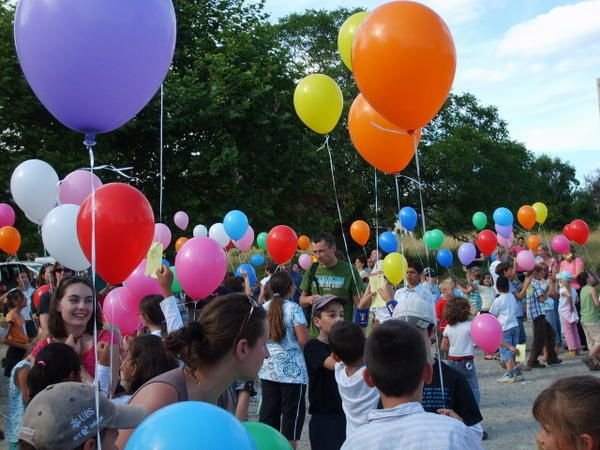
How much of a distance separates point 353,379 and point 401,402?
1.57m

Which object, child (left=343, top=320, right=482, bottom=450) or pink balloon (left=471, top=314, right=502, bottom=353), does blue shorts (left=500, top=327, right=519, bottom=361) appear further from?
child (left=343, top=320, right=482, bottom=450)

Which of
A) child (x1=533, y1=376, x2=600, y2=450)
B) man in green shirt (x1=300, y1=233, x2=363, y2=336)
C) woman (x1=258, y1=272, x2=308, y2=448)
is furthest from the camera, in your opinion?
man in green shirt (x1=300, y1=233, x2=363, y2=336)

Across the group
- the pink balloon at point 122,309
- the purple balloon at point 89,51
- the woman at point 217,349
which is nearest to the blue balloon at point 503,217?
the pink balloon at point 122,309

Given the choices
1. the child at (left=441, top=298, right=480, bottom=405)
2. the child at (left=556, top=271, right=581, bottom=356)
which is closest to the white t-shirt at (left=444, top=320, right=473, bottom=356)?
the child at (left=441, top=298, right=480, bottom=405)

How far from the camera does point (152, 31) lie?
130 inches

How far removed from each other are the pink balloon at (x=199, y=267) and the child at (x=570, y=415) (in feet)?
12.4

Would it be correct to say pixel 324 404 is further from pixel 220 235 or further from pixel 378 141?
pixel 220 235

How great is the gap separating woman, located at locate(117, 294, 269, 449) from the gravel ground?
166 inches

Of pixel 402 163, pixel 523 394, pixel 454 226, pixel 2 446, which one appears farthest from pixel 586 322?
pixel 454 226

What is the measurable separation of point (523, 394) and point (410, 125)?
535 cm

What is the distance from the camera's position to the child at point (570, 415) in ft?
6.06

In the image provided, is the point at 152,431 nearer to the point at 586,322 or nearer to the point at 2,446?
the point at 2,446

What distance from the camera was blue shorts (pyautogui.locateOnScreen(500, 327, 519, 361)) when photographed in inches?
352

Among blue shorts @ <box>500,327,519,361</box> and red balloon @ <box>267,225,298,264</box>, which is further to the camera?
blue shorts @ <box>500,327,519,361</box>
